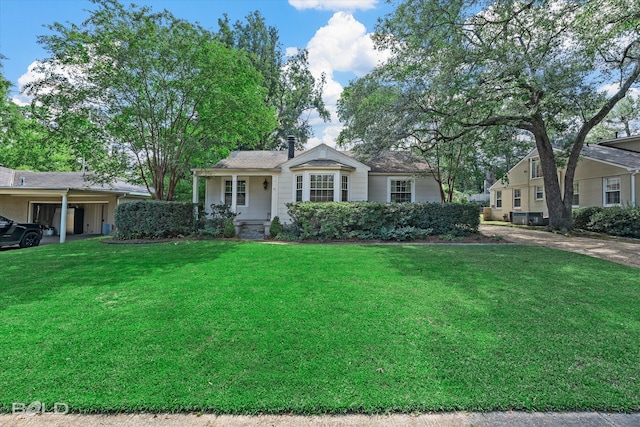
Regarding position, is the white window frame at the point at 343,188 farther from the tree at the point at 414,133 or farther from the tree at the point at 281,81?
the tree at the point at 281,81

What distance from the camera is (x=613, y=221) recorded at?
12898 mm

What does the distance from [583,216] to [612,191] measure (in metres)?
3.18

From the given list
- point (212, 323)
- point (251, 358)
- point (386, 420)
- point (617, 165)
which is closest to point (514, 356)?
point (386, 420)

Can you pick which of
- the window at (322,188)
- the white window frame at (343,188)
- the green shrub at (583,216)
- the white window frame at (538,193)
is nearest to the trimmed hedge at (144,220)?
the window at (322,188)

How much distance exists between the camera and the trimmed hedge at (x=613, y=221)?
12.1m

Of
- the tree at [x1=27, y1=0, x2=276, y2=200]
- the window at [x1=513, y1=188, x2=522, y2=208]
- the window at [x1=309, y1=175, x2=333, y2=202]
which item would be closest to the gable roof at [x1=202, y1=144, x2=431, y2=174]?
the window at [x1=309, y1=175, x2=333, y2=202]

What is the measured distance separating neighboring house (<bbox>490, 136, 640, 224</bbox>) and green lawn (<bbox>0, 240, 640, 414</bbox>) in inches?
540

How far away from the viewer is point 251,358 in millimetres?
2957

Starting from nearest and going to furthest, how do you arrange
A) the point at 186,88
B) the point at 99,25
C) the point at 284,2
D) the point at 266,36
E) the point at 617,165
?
the point at 99,25 < the point at 186,88 < the point at 284,2 < the point at 617,165 < the point at 266,36

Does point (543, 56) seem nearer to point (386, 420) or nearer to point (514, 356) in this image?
point (514, 356)

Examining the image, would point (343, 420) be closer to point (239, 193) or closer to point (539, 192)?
point (239, 193)

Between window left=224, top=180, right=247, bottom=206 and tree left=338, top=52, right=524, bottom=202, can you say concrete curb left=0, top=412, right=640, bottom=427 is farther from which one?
window left=224, top=180, right=247, bottom=206

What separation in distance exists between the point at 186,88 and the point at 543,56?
43.0 feet

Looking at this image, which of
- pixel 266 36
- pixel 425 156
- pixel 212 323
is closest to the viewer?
pixel 212 323
